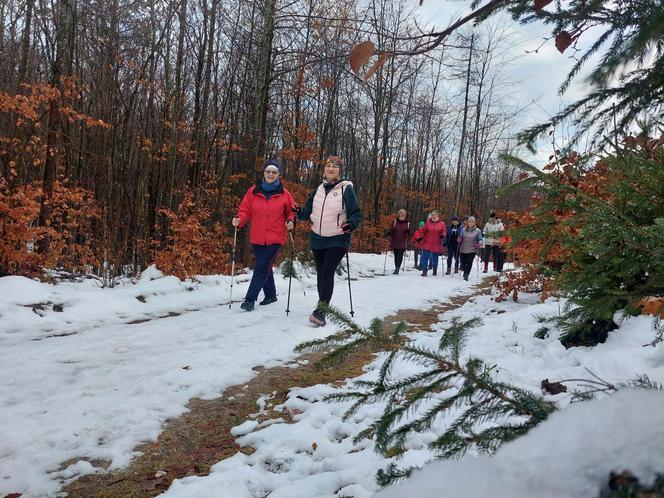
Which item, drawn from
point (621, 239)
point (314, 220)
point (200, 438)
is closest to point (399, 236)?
point (314, 220)

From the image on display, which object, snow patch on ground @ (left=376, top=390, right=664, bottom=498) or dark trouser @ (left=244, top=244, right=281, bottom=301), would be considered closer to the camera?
snow patch on ground @ (left=376, top=390, right=664, bottom=498)

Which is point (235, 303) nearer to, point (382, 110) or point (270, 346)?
point (270, 346)

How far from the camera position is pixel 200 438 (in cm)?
262

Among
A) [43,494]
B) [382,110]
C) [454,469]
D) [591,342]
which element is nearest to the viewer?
[454,469]

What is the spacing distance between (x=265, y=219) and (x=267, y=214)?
8cm

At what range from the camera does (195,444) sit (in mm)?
2545

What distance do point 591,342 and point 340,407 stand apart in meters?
2.44

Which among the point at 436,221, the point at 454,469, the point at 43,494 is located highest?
the point at 436,221

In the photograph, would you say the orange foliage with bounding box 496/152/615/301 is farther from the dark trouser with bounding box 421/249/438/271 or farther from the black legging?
the dark trouser with bounding box 421/249/438/271

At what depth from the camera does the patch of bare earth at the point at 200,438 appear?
212 cm

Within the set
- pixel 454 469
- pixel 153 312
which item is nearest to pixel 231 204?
pixel 153 312

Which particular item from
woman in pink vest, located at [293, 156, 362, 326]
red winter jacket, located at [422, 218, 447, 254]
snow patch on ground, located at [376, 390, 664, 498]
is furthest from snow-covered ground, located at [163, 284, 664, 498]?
red winter jacket, located at [422, 218, 447, 254]

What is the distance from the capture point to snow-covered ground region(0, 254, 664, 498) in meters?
0.70

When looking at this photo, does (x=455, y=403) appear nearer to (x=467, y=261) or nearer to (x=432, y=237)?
(x=467, y=261)
